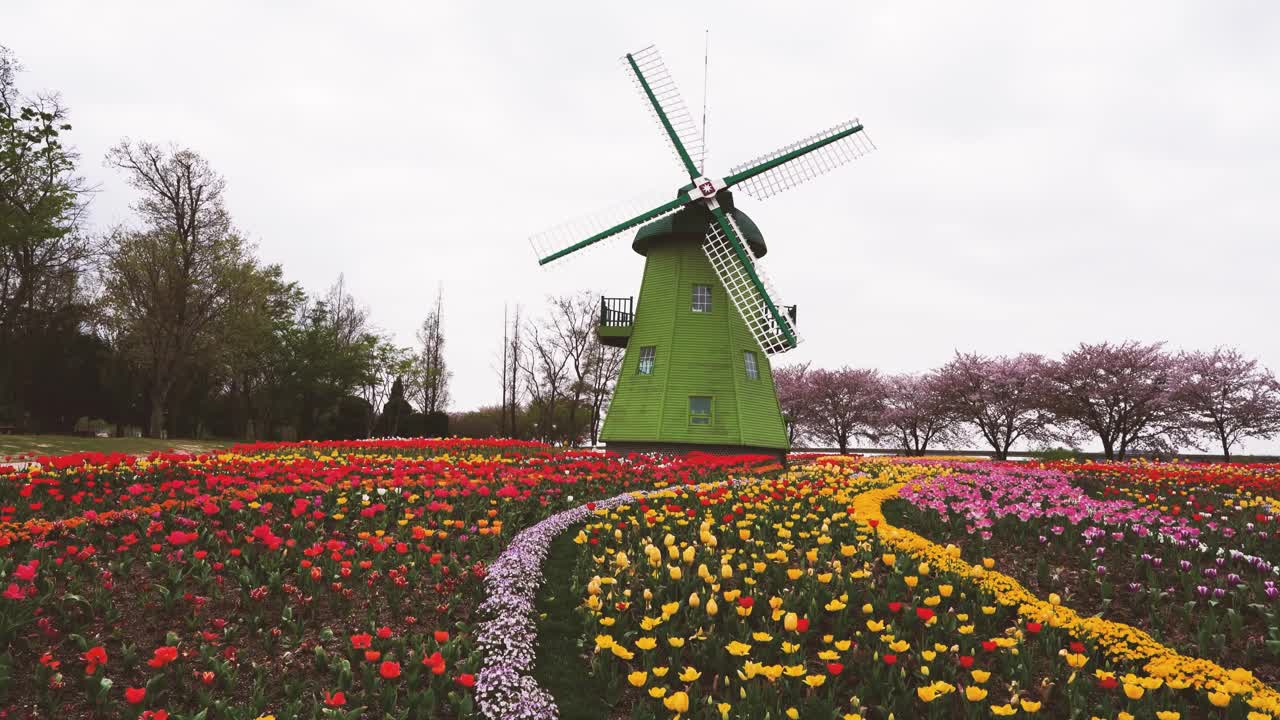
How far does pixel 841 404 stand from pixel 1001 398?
12911 mm

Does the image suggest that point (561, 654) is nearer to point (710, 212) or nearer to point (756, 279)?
point (756, 279)

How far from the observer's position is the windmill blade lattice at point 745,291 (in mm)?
23641

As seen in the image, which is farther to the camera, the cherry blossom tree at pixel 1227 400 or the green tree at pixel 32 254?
the cherry blossom tree at pixel 1227 400

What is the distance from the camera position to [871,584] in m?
7.79

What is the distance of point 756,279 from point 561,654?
18106 millimetres

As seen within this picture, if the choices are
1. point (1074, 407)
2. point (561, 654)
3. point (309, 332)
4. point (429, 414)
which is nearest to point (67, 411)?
point (309, 332)

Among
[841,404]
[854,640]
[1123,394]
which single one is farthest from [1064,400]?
[854,640]

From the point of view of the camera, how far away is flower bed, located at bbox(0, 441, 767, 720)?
5.59 m

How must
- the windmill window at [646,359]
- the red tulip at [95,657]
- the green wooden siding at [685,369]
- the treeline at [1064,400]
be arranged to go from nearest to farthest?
1. the red tulip at [95,657]
2. the green wooden siding at [685,369]
3. the windmill window at [646,359]
4. the treeline at [1064,400]

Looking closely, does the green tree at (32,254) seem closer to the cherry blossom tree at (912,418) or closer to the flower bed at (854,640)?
the flower bed at (854,640)

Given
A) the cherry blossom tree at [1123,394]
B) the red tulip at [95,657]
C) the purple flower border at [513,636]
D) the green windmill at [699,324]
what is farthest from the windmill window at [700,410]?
the cherry blossom tree at [1123,394]

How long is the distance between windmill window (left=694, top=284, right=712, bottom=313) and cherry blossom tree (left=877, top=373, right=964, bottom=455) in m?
32.2

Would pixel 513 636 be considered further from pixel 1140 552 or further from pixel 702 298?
pixel 702 298

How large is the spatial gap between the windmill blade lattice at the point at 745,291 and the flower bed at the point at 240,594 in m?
12.9
